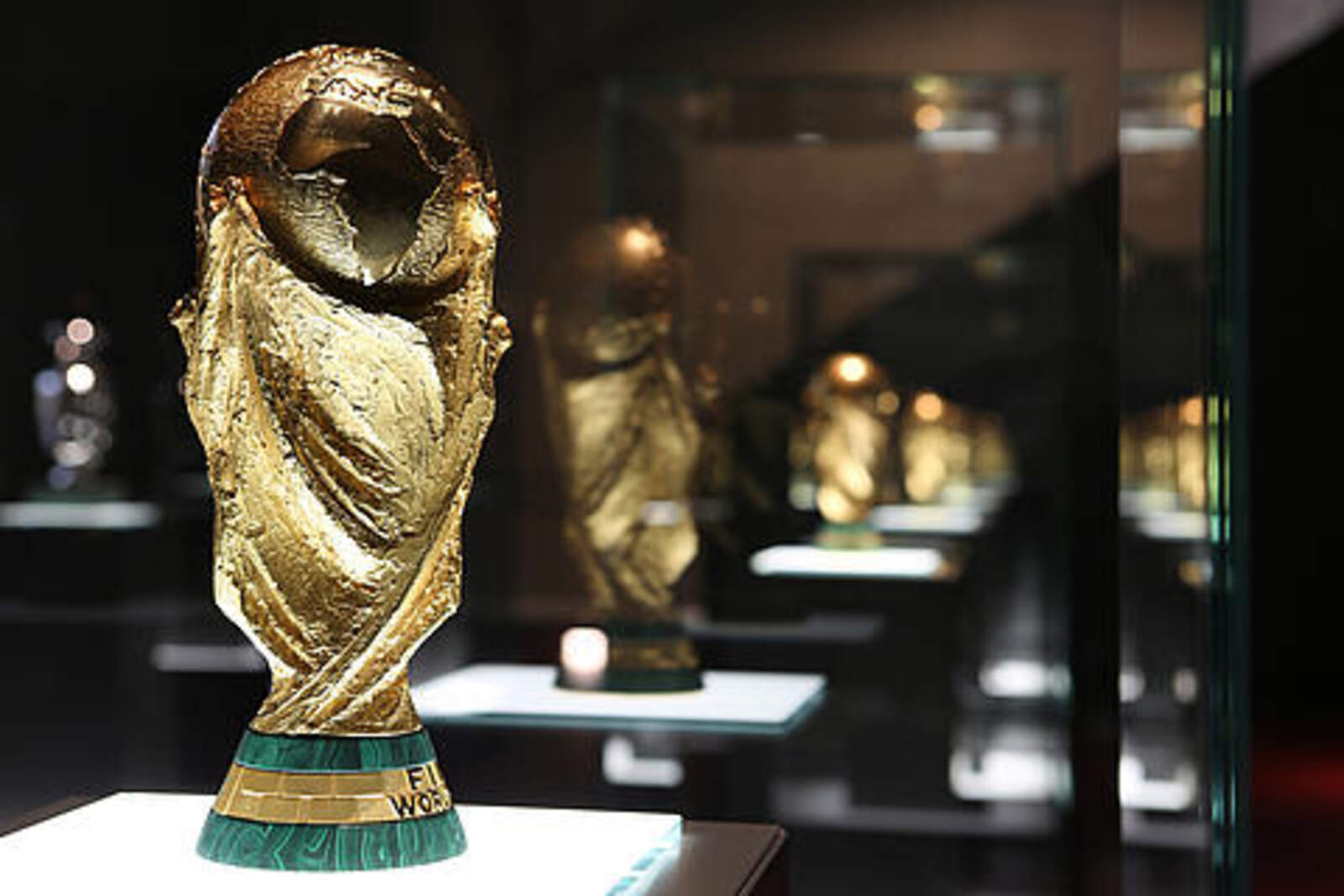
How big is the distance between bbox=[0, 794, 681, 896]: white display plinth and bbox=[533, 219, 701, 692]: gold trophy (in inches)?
23.0

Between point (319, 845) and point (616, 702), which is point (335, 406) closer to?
point (319, 845)

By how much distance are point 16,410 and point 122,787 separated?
0.55 metres

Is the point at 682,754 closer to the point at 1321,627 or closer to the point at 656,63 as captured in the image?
the point at 656,63

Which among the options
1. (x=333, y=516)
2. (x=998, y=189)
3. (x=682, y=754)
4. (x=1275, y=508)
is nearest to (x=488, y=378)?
(x=333, y=516)

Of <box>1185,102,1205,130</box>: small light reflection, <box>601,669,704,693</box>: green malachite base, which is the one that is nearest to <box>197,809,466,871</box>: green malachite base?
<box>601,669,704,693</box>: green malachite base

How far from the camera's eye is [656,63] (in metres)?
2.91

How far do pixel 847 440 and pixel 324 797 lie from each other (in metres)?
1.22

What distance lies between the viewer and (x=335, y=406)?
6.50 feet

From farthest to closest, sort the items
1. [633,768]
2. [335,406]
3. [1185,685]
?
1. [633,768]
2. [1185,685]
3. [335,406]

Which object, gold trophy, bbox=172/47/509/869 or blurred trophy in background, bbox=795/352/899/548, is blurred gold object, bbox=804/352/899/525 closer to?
blurred trophy in background, bbox=795/352/899/548

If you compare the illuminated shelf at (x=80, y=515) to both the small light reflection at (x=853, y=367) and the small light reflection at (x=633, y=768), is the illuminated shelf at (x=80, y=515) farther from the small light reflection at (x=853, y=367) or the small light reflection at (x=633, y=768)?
the small light reflection at (x=853, y=367)

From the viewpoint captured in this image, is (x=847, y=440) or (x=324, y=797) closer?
(x=324, y=797)

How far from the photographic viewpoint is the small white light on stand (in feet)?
9.70

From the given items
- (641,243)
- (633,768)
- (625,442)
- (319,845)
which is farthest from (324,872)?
(641,243)
